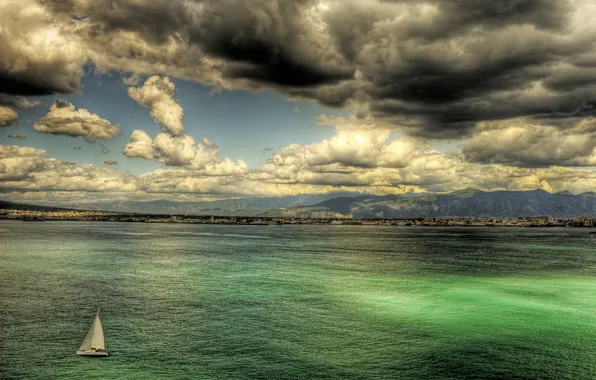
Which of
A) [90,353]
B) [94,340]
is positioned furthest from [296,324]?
[90,353]

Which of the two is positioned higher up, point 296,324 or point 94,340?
point 94,340

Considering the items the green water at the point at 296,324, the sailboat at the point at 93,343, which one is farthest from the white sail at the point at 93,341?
the green water at the point at 296,324

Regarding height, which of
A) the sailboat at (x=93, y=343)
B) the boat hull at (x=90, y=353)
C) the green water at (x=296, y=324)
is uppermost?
the sailboat at (x=93, y=343)

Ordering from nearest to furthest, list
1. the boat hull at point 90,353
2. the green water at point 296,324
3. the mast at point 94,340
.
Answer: the green water at point 296,324
the mast at point 94,340
the boat hull at point 90,353

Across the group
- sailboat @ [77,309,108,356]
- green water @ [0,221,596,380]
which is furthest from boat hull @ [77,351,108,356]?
green water @ [0,221,596,380]

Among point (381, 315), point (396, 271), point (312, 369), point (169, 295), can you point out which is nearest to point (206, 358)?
point (312, 369)

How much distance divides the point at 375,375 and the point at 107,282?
3130 inches

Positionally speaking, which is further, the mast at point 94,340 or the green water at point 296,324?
the mast at point 94,340

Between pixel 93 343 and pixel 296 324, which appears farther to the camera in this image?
pixel 296 324

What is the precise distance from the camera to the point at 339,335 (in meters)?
60.1

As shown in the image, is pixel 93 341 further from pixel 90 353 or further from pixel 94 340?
pixel 90 353

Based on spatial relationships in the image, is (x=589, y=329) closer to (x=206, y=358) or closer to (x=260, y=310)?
(x=260, y=310)

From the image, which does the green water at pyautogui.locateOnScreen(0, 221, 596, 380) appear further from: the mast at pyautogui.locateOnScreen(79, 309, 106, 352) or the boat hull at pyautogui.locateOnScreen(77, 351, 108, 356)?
the mast at pyautogui.locateOnScreen(79, 309, 106, 352)

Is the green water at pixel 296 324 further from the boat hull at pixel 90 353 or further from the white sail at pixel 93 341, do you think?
the white sail at pixel 93 341
